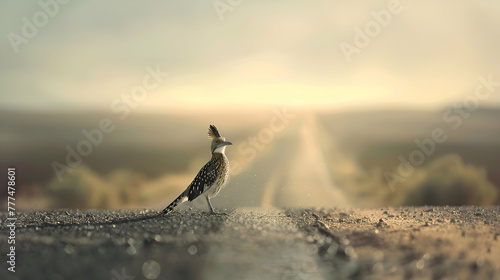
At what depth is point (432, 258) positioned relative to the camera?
941 cm

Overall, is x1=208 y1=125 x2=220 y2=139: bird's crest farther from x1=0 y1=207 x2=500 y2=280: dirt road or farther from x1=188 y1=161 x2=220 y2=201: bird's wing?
x1=0 y1=207 x2=500 y2=280: dirt road

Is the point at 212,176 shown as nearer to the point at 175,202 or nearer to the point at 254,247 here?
the point at 175,202

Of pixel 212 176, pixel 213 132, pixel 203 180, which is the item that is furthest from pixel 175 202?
pixel 213 132

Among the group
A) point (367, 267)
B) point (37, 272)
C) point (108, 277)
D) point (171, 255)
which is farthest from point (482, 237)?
point (37, 272)

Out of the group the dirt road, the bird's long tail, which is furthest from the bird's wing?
the dirt road

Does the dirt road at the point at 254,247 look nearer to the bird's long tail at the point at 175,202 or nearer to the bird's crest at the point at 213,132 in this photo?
the bird's long tail at the point at 175,202

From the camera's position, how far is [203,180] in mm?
14055

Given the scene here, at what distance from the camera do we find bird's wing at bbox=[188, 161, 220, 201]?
14.0 metres

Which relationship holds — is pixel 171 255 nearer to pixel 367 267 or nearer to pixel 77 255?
pixel 77 255

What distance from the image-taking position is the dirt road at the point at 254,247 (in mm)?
8508

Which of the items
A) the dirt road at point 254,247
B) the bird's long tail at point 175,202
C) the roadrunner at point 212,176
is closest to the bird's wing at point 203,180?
the roadrunner at point 212,176

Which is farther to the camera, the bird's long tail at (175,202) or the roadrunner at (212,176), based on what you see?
the bird's long tail at (175,202)

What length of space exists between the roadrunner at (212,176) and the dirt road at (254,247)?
49 cm

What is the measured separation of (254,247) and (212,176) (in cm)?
425
